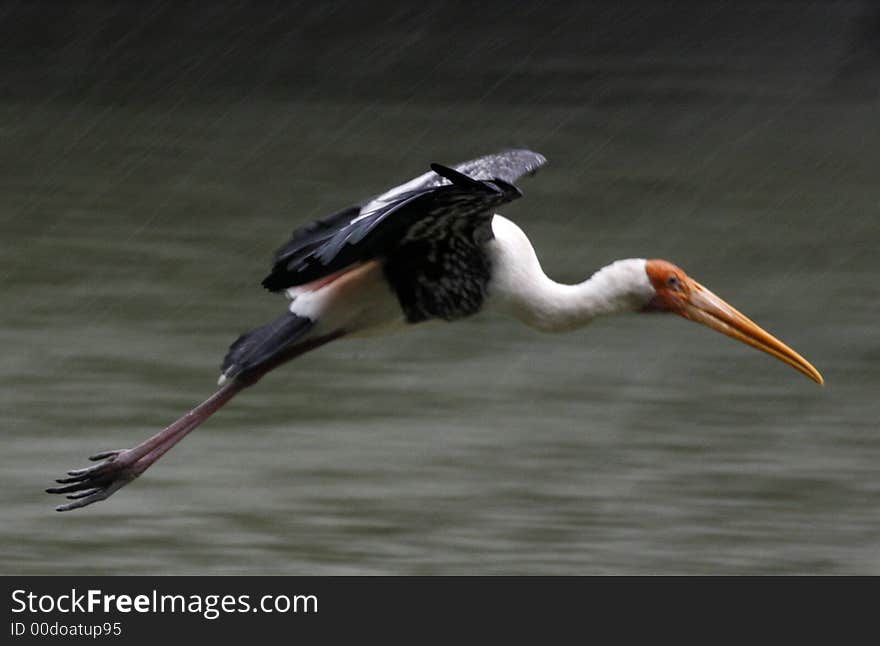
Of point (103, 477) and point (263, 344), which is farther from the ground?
point (263, 344)

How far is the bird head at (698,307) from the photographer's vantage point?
732 centimetres

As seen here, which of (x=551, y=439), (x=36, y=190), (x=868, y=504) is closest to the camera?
(x=868, y=504)

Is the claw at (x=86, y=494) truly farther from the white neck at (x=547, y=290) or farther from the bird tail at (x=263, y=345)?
the white neck at (x=547, y=290)

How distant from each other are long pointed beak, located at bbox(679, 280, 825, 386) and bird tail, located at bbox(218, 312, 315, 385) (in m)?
1.37

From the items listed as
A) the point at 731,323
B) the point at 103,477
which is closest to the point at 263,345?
the point at 103,477

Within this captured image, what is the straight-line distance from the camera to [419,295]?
7270mm

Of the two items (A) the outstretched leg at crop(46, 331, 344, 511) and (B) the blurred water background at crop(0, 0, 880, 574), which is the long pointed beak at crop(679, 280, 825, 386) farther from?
(A) the outstretched leg at crop(46, 331, 344, 511)

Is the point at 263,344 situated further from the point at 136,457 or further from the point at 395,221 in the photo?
the point at 395,221

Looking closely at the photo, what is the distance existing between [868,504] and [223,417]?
3.11 metres

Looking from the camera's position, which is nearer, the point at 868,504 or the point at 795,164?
the point at 868,504

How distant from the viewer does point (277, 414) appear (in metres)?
10.1

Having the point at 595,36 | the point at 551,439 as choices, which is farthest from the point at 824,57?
the point at 551,439

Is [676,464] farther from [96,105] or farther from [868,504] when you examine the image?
[96,105]

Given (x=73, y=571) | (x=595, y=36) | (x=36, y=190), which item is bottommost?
(x=73, y=571)
